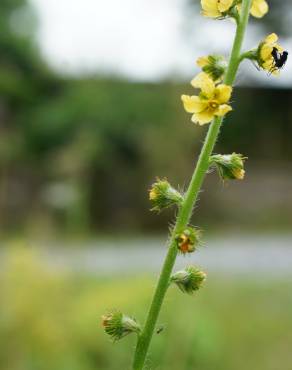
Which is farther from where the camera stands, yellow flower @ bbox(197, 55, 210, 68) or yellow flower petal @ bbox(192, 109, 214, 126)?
yellow flower @ bbox(197, 55, 210, 68)

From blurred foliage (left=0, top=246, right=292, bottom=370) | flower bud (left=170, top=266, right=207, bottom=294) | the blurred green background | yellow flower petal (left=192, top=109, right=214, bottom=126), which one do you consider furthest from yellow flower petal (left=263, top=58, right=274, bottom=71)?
the blurred green background

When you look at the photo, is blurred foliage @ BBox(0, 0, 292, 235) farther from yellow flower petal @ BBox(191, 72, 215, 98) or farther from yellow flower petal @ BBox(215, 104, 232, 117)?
yellow flower petal @ BBox(215, 104, 232, 117)

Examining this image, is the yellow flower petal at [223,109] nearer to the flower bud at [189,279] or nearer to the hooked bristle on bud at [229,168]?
the hooked bristle on bud at [229,168]

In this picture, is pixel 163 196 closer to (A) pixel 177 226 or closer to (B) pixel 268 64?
(A) pixel 177 226

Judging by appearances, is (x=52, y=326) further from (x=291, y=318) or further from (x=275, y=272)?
(x=275, y=272)

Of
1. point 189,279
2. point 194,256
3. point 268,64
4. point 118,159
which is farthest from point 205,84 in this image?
point 118,159

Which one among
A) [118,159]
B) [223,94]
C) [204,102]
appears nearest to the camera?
[223,94]
